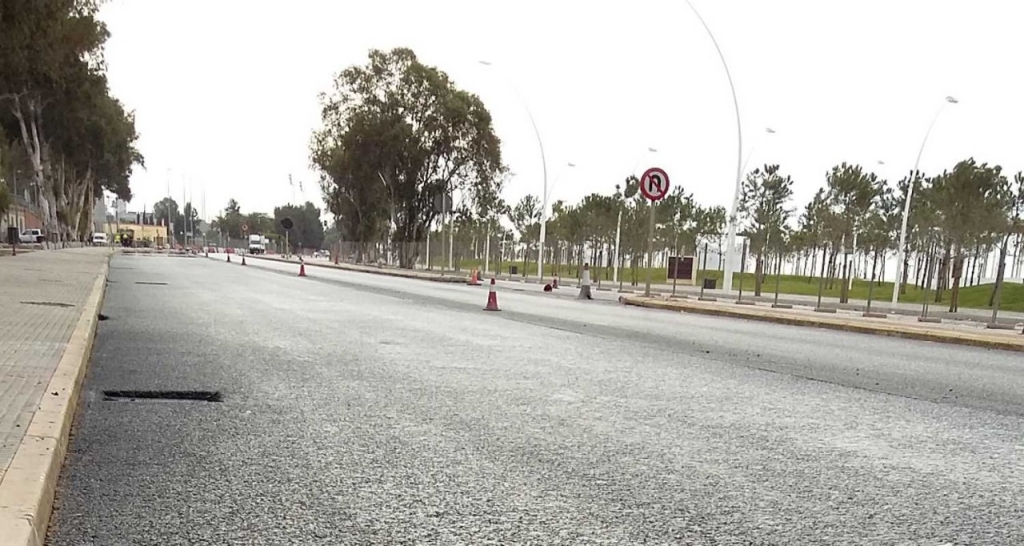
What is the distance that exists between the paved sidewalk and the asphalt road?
317 millimetres

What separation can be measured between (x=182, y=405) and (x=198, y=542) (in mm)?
2559

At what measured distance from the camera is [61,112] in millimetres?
40438

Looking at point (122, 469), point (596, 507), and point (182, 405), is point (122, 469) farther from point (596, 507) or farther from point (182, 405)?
point (596, 507)

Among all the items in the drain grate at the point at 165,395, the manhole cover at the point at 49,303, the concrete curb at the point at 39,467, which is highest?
the concrete curb at the point at 39,467

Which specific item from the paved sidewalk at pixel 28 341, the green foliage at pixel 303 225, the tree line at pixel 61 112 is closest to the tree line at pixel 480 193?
the tree line at pixel 61 112

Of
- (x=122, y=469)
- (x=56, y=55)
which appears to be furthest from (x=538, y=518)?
(x=56, y=55)

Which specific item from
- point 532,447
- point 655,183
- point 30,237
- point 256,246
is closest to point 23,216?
point 256,246

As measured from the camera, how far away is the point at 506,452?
4027mm

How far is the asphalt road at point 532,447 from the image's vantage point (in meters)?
2.98

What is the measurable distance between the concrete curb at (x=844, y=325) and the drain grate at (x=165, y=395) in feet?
36.7

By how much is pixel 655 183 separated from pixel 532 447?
13927 millimetres

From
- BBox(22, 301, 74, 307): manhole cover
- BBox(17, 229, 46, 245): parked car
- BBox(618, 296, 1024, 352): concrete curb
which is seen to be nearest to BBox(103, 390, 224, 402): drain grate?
BBox(22, 301, 74, 307): manhole cover

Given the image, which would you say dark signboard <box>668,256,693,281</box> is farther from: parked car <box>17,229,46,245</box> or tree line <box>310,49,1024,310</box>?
parked car <box>17,229,46,245</box>

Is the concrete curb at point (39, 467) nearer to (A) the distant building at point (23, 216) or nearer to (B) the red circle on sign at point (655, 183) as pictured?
(B) the red circle on sign at point (655, 183)
